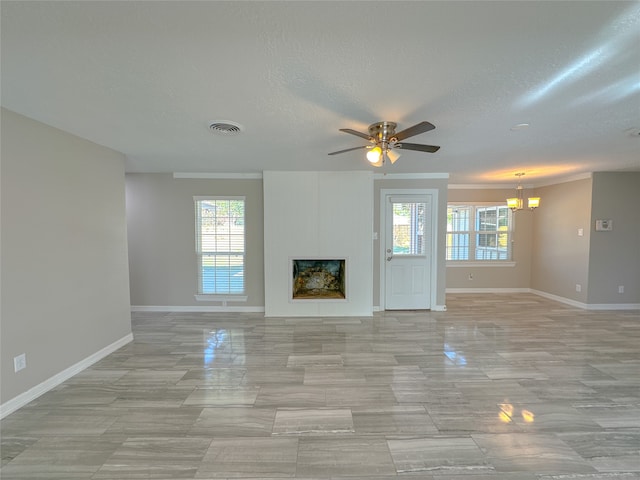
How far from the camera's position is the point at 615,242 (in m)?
4.78

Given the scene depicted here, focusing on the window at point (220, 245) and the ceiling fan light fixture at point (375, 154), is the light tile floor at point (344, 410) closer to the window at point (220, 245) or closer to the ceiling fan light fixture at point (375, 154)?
the window at point (220, 245)

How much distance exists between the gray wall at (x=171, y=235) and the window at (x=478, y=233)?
436 cm

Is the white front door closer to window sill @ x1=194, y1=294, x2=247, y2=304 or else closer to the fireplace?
the fireplace

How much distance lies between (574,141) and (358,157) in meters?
2.38

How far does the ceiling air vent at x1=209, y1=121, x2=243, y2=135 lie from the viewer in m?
2.44

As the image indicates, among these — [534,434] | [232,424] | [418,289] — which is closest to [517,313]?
[418,289]

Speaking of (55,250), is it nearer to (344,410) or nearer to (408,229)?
(344,410)

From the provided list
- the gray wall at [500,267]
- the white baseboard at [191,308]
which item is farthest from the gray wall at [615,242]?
the white baseboard at [191,308]

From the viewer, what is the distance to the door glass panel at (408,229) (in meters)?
4.86

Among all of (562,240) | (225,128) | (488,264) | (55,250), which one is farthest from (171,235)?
(562,240)

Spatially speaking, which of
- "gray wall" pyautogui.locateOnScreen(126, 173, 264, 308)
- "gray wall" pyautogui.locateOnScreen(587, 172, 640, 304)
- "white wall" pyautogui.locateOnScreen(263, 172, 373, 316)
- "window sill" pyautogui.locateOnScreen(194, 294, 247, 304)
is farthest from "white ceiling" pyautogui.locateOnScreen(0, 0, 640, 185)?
"window sill" pyautogui.locateOnScreen(194, 294, 247, 304)

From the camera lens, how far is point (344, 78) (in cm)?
172

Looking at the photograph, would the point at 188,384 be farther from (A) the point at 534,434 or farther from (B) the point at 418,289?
(B) the point at 418,289

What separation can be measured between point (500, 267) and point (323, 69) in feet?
20.8
